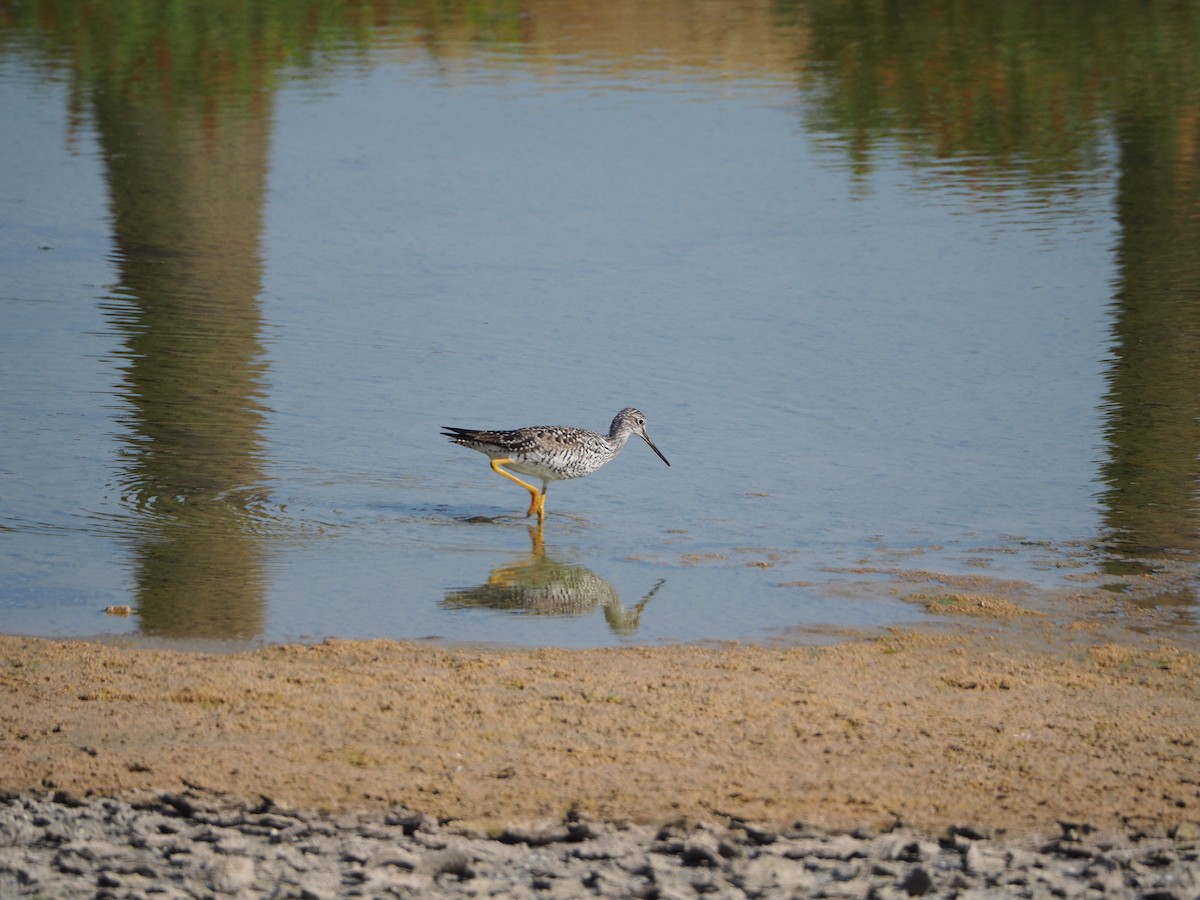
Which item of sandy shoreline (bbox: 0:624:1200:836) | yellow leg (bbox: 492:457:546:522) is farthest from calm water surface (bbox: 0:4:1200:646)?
sandy shoreline (bbox: 0:624:1200:836)

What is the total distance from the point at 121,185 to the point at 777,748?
16136 mm

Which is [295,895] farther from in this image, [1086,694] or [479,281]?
[479,281]

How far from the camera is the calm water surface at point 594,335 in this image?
9.98 meters

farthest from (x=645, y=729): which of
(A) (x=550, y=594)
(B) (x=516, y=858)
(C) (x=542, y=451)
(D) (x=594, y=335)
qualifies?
(D) (x=594, y=335)

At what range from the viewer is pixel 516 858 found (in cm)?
616

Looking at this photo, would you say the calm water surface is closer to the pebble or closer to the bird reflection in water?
the bird reflection in water

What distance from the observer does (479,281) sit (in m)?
17.3

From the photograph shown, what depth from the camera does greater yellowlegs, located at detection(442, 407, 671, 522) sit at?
36.8 feet

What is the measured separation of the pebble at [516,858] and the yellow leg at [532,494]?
4867mm

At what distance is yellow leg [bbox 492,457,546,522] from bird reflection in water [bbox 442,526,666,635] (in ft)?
2.99

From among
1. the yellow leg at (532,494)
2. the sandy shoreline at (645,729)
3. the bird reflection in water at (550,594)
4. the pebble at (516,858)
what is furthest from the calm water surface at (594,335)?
the pebble at (516,858)

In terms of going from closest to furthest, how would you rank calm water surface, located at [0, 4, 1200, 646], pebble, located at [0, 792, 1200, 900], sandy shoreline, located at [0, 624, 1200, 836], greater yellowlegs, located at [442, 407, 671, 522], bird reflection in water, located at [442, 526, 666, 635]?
pebble, located at [0, 792, 1200, 900] < sandy shoreline, located at [0, 624, 1200, 836] < bird reflection in water, located at [442, 526, 666, 635] < calm water surface, located at [0, 4, 1200, 646] < greater yellowlegs, located at [442, 407, 671, 522]

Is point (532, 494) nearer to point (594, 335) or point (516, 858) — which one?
point (594, 335)

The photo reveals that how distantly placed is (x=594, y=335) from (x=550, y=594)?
20.0 ft
